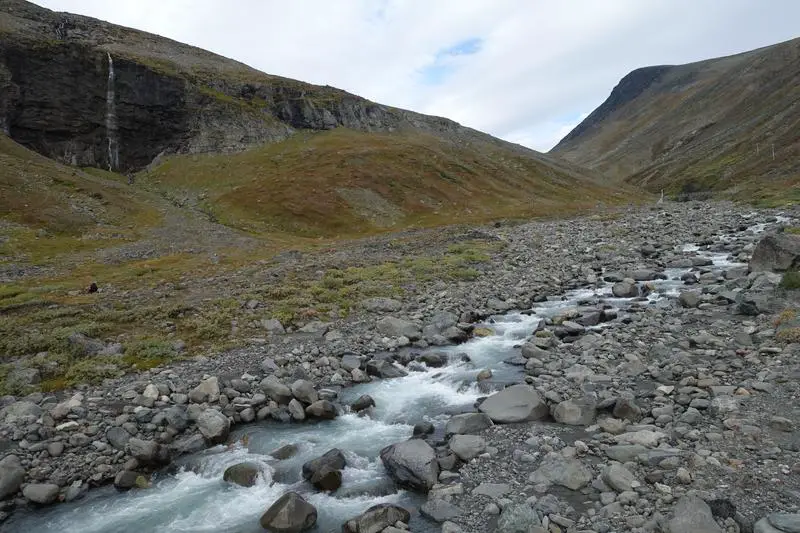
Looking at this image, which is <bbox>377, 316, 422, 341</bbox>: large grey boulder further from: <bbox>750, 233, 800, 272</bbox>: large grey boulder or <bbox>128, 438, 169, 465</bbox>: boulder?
<bbox>750, 233, 800, 272</bbox>: large grey boulder

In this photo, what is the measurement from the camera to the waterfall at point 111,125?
10250 cm

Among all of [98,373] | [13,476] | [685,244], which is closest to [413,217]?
[685,244]

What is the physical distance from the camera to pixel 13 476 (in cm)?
1222

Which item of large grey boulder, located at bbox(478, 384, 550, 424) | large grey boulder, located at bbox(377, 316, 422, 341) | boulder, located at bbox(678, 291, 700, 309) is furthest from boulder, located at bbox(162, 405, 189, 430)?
boulder, located at bbox(678, 291, 700, 309)

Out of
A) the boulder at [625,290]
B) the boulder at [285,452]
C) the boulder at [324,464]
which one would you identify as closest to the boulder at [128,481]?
the boulder at [285,452]

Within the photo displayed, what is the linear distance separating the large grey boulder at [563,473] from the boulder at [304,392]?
321 inches

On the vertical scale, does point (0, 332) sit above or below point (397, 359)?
above

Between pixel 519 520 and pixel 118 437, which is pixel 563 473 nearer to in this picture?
pixel 519 520

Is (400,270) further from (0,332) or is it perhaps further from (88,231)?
(88,231)

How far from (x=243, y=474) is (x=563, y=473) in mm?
7929

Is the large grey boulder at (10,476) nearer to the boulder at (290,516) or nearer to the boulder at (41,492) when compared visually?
the boulder at (41,492)

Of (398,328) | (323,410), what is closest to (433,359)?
(398,328)

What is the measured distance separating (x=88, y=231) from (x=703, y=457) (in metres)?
64.9

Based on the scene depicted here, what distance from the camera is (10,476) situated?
12188 mm
